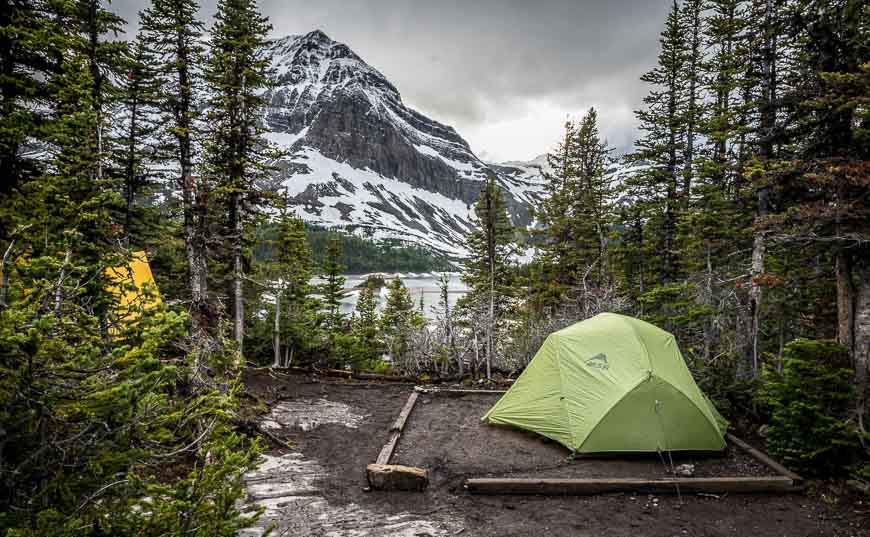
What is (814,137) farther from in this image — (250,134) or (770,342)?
(250,134)

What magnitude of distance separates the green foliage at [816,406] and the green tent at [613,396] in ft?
3.24

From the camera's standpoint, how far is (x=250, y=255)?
46.1 ft

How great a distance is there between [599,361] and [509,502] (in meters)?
2.91

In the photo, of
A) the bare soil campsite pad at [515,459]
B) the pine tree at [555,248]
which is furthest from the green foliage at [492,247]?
the bare soil campsite pad at [515,459]

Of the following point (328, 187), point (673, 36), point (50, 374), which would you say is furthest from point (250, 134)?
point (328, 187)

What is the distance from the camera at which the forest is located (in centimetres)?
228

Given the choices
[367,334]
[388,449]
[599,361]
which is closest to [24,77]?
[388,449]

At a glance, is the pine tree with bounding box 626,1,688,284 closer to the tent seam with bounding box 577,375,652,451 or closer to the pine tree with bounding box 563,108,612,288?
the pine tree with bounding box 563,108,612,288

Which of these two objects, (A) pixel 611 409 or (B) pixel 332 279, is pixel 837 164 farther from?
(B) pixel 332 279

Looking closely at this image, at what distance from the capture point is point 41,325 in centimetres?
186

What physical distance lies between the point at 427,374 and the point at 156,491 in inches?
468

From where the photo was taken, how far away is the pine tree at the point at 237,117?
13180 mm

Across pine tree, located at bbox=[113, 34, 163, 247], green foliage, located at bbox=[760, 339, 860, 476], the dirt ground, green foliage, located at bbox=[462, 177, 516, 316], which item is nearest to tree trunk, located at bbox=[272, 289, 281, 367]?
pine tree, located at bbox=[113, 34, 163, 247]

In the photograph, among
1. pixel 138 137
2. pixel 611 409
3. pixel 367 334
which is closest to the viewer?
pixel 611 409
